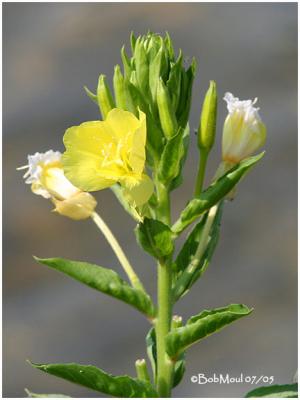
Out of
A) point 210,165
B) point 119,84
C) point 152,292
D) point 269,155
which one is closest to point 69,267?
point 119,84

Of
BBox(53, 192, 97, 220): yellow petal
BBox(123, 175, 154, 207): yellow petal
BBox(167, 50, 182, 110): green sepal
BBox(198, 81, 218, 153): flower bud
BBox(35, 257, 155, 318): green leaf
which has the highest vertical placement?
BBox(167, 50, 182, 110): green sepal

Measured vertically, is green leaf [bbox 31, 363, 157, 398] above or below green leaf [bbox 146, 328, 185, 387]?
below

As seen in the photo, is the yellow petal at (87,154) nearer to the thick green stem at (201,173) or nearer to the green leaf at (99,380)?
the thick green stem at (201,173)

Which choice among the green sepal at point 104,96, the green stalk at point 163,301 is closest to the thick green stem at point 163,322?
the green stalk at point 163,301

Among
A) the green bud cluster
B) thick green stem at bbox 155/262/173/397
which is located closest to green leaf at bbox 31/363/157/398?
thick green stem at bbox 155/262/173/397

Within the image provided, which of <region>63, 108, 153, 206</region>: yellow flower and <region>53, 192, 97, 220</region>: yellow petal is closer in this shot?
<region>63, 108, 153, 206</region>: yellow flower

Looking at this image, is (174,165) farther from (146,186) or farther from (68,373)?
(68,373)

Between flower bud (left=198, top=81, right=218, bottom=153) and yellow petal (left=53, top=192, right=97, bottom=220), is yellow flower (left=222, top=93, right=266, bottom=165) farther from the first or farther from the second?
yellow petal (left=53, top=192, right=97, bottom=220)
